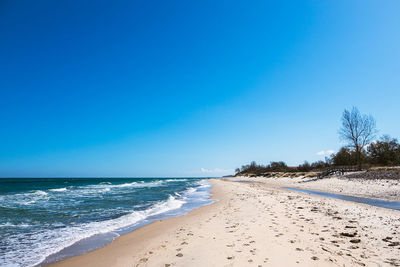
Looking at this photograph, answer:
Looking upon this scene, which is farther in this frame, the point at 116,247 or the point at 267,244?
the point at 116,247

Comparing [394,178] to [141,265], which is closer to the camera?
[141,265]

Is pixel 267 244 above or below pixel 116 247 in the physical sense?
above

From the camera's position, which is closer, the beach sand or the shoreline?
the beach sand

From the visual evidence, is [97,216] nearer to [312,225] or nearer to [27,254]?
[27,254]

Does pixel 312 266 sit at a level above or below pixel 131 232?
above

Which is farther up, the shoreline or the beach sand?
the beach sand

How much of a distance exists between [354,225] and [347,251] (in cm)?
311

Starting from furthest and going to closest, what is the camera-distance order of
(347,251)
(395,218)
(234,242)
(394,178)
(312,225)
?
1. (394,178)
2. (395,218)
3. (312,225)
4. (234,242)
5. (347,251)

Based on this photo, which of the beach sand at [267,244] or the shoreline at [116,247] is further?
the shoreline at [116,247]

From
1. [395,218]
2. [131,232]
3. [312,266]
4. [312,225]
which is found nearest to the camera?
[312,266]

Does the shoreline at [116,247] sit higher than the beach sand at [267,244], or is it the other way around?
the beach sand at [267,244]

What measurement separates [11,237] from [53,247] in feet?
9.83

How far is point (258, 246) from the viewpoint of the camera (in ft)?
18.1

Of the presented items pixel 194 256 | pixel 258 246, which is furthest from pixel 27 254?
pixel 258 246
